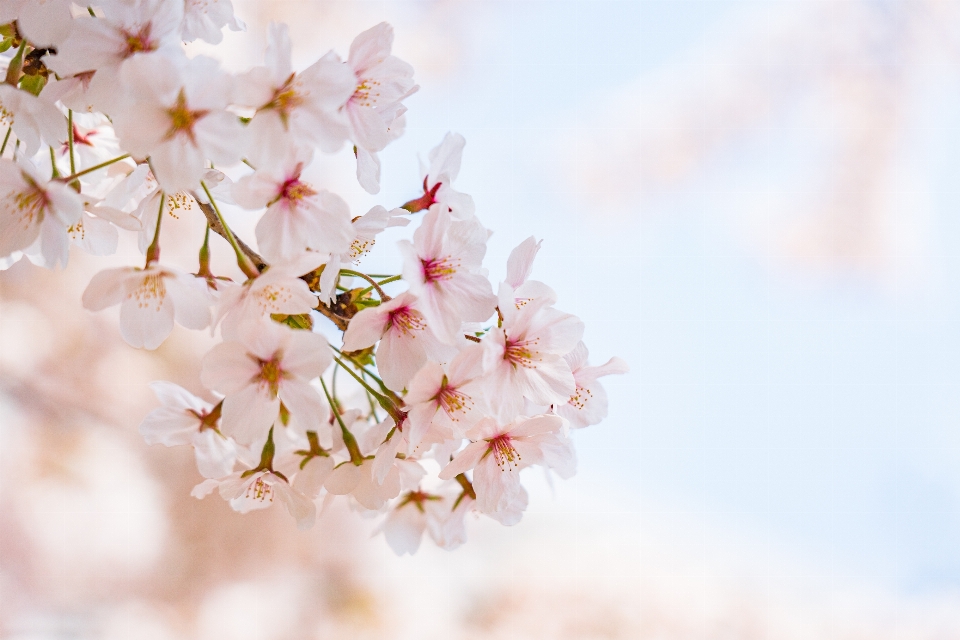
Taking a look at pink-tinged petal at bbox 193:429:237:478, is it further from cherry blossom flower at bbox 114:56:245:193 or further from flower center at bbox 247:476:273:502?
cherry blossom flower at bbox 114:56:245:193

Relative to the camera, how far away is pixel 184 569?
51.0 inches

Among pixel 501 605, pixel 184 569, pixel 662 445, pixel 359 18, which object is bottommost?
pixel 184 569

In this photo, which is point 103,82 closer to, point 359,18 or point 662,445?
point 359,18

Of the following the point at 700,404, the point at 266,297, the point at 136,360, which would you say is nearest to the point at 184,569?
the point at 136,360

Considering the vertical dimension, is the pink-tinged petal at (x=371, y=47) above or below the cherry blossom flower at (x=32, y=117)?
above

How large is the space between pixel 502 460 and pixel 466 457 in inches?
0.9

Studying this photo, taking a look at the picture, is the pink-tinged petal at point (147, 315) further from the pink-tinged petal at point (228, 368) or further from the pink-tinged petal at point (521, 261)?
the pink-tinged petal at point (521, 261)

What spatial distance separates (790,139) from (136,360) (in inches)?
53.5

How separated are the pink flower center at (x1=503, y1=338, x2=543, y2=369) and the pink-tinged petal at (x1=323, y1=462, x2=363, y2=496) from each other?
143 mm

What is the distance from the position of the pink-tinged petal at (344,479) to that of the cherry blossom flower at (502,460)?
7 centimetres

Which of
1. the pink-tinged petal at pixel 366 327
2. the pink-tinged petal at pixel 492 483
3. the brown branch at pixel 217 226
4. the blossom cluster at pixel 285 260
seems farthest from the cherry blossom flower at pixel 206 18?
the pink-tinged petal at pixel 492 483

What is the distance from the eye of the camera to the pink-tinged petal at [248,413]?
1.22 feet

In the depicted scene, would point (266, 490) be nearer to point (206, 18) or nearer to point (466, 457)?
point (466, 457)

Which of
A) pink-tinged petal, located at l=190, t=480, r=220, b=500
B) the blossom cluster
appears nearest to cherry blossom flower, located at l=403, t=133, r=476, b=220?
the blossom cluster
